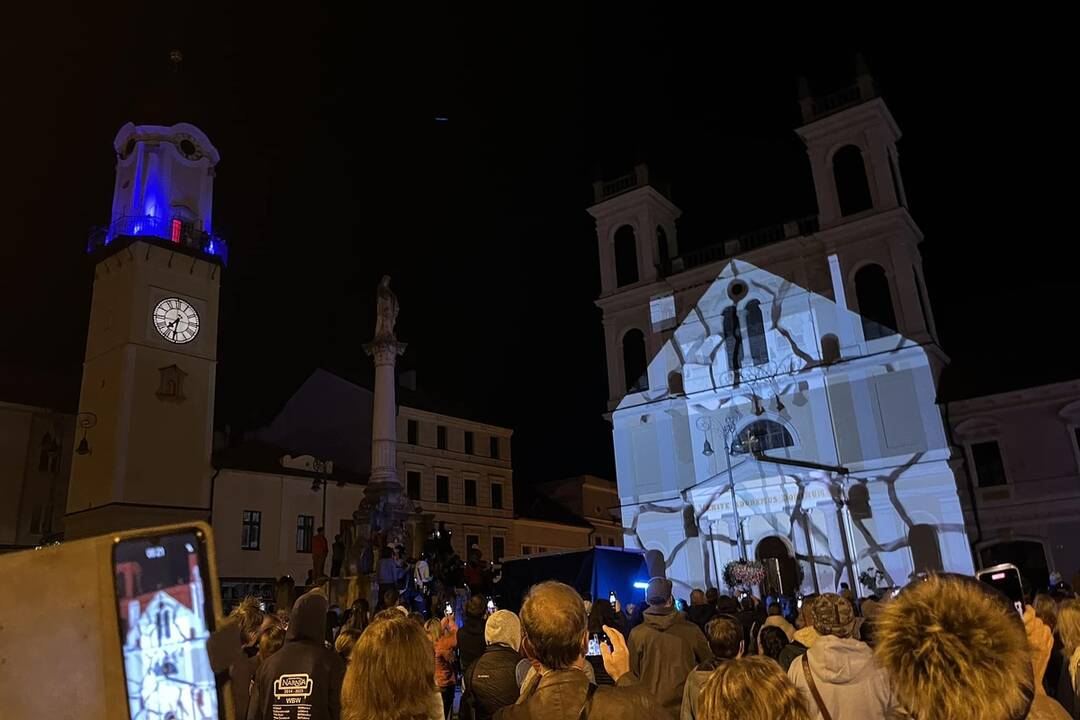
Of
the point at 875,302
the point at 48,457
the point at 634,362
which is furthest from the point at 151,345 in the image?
the point at 875,302

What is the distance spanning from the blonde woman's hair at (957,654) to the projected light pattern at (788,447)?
26930 mm

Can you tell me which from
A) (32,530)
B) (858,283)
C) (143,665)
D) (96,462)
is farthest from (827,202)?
(32,530)

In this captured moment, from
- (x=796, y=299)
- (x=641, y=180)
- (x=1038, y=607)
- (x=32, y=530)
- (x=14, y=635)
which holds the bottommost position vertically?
(x=1038, y=607)

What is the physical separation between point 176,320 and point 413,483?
14889 mm

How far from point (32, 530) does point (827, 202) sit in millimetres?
38045

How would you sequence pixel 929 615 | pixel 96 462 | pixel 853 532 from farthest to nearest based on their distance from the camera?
pixel 96 462
pixel 853 532
pixel 929 615

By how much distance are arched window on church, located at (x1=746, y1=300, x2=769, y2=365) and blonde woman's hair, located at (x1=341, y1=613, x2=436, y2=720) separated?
3151 cm

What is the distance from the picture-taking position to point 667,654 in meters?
5.92

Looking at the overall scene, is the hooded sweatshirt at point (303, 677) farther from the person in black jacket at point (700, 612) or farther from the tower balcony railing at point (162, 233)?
the tower balcony railing at point (162, 233)

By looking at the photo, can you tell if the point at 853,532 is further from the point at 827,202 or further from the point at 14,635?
the point at 14,635

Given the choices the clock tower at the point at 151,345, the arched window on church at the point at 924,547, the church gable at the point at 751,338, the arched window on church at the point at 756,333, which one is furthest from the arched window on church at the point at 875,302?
the clock tower at the point at 151,345

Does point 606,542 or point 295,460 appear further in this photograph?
point 606,542

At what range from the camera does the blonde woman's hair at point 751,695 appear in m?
2.72

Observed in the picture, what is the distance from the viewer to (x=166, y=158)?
35625mm
